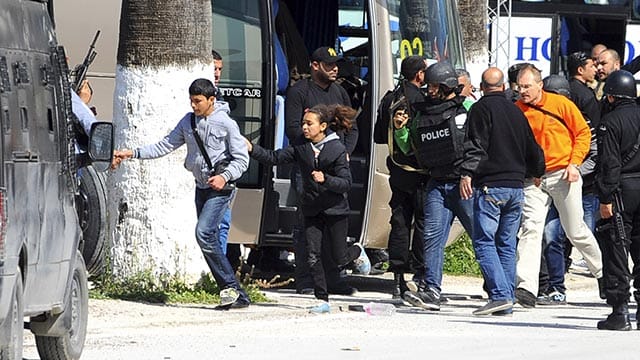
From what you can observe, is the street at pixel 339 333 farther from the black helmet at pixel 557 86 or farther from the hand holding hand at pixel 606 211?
the black helmet at pixel 557 86

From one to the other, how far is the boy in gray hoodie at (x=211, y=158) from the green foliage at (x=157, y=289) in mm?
589

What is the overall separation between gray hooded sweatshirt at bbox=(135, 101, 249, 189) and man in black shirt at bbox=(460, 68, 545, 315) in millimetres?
1724

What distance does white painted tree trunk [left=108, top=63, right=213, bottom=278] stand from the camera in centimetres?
1333

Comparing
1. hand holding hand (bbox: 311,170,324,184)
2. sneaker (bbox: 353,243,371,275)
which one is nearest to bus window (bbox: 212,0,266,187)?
sneaker (bbox: 353,243,371,275)

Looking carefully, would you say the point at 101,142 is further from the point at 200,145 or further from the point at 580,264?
the point at 580,264

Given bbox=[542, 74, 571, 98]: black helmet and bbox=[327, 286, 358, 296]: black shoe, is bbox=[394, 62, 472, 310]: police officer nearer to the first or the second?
bbox=[327, 286, 358, 296]: black shoe

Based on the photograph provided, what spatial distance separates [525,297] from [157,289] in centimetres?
291

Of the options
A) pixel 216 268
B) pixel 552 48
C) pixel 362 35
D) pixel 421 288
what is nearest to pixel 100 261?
pixel 216 268

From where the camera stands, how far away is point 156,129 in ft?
43.7

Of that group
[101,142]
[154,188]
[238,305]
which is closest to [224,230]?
[154,188]

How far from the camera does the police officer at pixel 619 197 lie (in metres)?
12.0

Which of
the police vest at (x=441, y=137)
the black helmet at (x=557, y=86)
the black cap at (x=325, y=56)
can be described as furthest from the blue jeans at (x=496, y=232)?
the black cap at (x=325, y=56)

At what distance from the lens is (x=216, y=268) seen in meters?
12.6

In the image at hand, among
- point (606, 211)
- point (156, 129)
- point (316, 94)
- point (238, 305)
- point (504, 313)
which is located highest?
point (316, 94)
